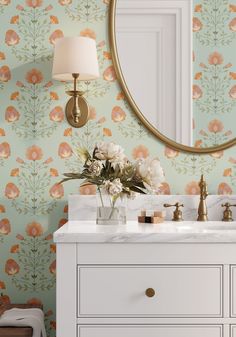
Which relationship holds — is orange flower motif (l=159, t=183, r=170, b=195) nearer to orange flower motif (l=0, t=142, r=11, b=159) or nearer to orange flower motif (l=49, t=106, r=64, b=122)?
orange flower motif (l=49, t=106, r=64, b=122)

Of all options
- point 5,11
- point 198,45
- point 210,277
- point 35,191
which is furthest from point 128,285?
point 5,11

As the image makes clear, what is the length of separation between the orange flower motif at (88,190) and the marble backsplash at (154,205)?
0.15 feet

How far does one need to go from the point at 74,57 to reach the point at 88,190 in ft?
1.99

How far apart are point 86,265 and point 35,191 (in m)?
0.69

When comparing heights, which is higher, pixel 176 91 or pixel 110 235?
pixel 176 91

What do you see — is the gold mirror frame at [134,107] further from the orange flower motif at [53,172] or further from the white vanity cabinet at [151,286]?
the white vanity cabinet at [151,286]

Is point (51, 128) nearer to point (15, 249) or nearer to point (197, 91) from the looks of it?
point (15, 249)

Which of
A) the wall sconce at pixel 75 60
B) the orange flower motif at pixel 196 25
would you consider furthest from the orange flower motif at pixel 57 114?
the orange flower motif at pixel 196 25

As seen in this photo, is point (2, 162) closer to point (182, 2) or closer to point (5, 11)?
point (5, 11)

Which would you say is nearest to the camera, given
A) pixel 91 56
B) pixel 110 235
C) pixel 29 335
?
pixel 110 235

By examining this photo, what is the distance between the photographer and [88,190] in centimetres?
268

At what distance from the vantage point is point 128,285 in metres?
2.10

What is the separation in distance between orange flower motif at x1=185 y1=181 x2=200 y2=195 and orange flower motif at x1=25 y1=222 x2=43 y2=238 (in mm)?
698

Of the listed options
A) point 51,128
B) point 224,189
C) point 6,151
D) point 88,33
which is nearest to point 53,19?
point 88,33
